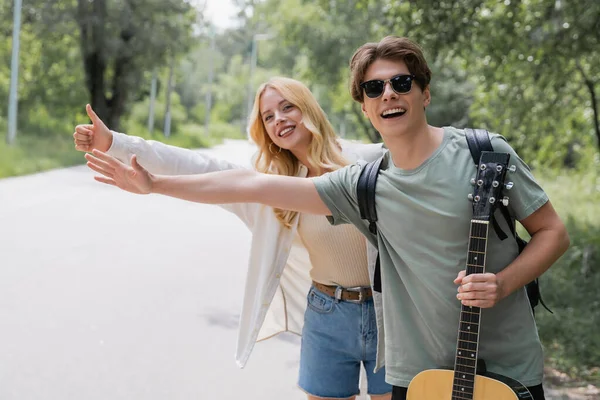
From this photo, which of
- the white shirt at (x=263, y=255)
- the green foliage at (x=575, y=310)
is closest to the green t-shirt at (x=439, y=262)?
the white shirt at (x=263, y=255)

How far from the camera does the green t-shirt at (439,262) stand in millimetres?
2279

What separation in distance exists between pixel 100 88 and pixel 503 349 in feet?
104

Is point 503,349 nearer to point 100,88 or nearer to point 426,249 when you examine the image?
point 426,249

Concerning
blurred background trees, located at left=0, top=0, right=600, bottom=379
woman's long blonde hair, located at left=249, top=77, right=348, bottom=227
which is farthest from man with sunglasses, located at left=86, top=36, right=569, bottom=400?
blurred background trees, located at left=0, top=0, right=600, bottom=379

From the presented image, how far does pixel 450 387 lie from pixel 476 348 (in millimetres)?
160

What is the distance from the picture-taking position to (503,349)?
2.34m

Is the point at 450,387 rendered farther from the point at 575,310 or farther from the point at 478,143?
the point at 575,310

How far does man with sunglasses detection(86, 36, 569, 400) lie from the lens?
228 centimetres

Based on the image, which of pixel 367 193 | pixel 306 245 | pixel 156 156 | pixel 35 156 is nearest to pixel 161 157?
pixel 156 156

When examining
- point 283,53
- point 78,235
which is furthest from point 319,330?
point 283,53

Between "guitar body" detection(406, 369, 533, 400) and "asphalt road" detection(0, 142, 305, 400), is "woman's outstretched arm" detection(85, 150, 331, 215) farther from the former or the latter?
"asphalt road" detection(0, 142, 305, 400)

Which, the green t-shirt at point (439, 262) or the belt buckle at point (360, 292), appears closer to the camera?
the green t-shirt at point (439, 262)

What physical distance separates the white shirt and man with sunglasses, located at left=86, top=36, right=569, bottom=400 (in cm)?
46

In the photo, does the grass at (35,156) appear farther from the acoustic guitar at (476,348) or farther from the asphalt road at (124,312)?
the acoustic guitar at (476,348)
